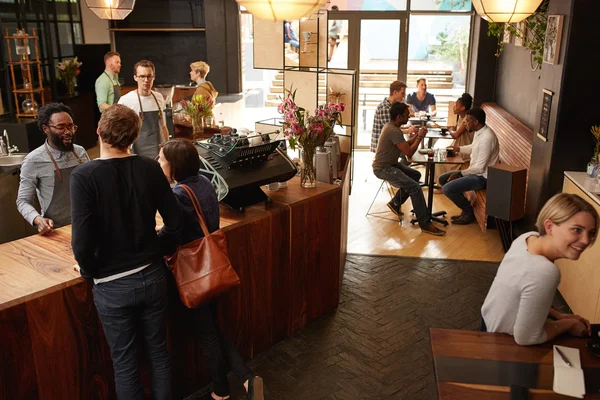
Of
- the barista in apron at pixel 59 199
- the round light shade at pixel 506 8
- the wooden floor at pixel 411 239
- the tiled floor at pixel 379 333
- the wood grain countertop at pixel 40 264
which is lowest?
the tiled floor at pixel 379 333

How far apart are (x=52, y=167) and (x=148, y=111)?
1708 millimetres

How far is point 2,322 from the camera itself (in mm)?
2539

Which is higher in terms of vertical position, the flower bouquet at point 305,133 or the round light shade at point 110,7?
the round light shade at point 110,7

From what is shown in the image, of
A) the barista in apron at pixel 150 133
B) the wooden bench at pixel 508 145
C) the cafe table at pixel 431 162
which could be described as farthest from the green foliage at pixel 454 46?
the barista in apron at pixel 150 133

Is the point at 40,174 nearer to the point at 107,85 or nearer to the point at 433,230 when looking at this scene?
the point at 107,85

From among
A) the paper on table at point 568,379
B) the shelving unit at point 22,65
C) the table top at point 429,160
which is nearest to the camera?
the paper on table at point 568,379

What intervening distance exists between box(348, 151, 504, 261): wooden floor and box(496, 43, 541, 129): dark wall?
61.9 inches

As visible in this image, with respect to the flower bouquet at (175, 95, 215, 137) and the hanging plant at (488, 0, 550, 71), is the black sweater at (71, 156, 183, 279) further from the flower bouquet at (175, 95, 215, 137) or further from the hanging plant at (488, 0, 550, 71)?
the hanging plant at (488, 0, 550, 71)

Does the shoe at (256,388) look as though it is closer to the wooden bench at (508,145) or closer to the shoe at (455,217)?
the wooden bench at (508,145)

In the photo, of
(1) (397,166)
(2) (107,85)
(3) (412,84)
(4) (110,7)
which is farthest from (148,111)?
(3) (412,84)

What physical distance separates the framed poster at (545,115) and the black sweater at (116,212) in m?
3.97

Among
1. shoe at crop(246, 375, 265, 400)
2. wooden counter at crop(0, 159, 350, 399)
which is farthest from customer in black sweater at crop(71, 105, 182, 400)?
shoe at crop(246, 375, 265, 400)

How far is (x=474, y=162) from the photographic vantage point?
6.48 meters

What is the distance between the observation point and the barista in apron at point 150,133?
17.0ft
